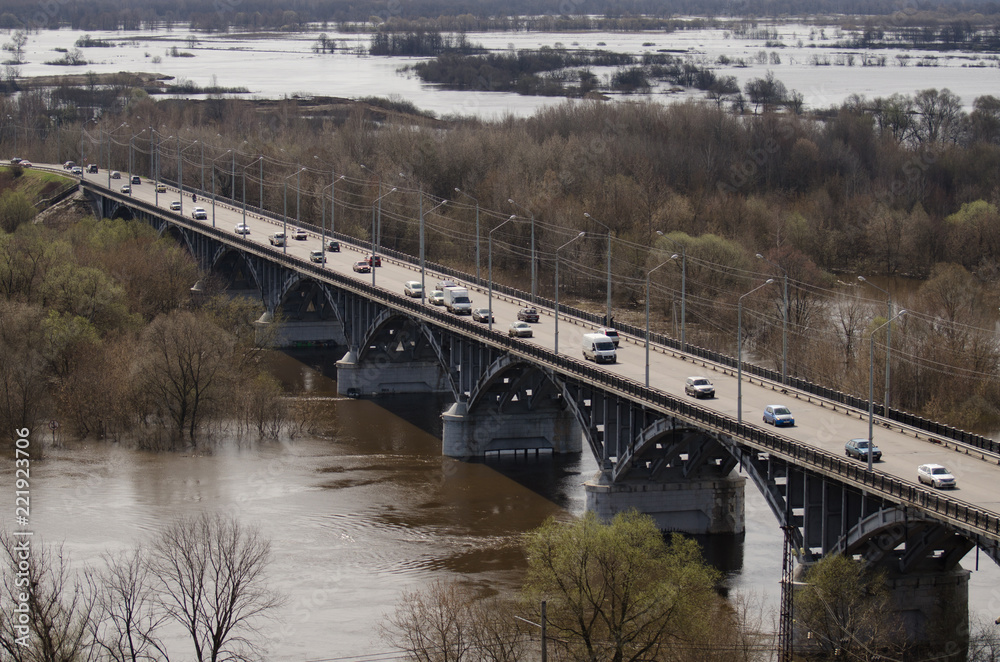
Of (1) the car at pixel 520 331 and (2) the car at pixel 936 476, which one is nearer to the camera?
(2) the car at pixel 936 476

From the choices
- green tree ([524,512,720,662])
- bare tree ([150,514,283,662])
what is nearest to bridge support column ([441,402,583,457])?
bare tree ([150,514,283,662])

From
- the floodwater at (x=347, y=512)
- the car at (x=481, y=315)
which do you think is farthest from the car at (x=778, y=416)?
the car at (x=481, y=315)

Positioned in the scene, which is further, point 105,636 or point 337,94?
point 337,94

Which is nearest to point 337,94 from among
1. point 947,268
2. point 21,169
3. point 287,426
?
point 21,169

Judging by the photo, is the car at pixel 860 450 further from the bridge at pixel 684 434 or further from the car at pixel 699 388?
the car at pixel 699 388

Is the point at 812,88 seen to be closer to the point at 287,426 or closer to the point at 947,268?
the point at 947,268

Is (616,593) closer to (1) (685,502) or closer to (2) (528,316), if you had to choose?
(1) (685,502)
